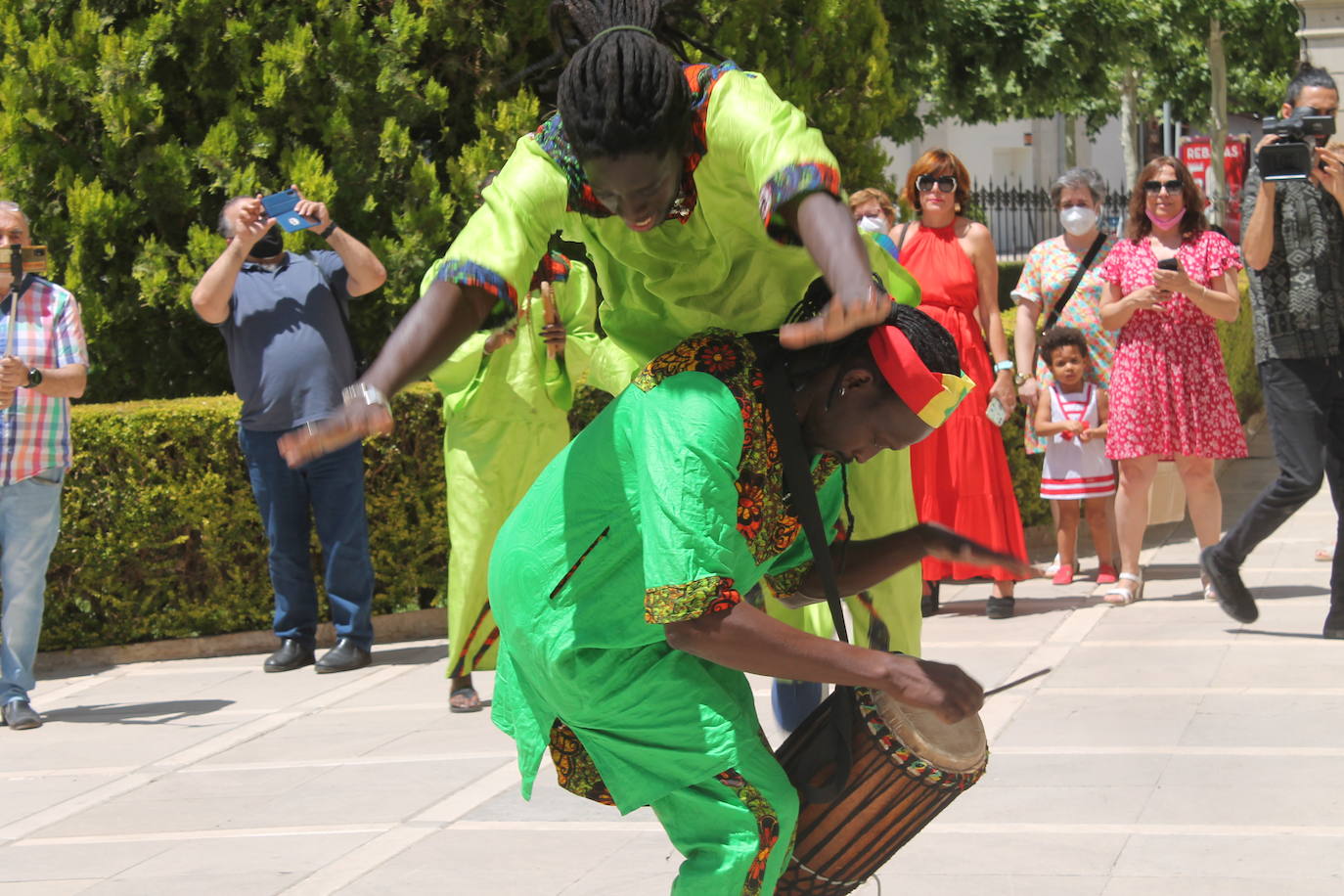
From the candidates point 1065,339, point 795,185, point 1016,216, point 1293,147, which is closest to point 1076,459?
point 1065,339

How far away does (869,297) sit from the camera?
2.48 meters

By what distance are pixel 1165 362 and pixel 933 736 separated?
221 inches

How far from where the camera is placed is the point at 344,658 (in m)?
7.91

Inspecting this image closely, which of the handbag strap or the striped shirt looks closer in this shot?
the striped shirt

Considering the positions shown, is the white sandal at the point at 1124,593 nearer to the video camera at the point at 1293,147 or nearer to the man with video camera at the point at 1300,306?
the man with video camera at the point at 1300,306

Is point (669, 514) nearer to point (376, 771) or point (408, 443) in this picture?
point (376, 771)

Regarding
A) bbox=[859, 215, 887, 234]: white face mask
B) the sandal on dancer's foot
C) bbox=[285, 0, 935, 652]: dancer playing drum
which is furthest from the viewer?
bbox=[859, 215, 887, 234]: white face mask

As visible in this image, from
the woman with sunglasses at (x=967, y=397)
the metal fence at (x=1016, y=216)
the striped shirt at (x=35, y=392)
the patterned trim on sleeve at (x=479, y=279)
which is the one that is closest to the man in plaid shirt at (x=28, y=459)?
the striped shirt at (x=35, y=392)

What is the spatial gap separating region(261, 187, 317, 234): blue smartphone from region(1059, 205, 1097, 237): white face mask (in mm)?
3904

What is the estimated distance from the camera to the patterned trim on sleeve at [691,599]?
2.73 m

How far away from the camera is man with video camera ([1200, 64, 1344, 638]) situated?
702cm

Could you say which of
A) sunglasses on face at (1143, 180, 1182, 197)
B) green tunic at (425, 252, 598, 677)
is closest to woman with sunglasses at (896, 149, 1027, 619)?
sunglasses on face at (1143, 180, 1182, 197)

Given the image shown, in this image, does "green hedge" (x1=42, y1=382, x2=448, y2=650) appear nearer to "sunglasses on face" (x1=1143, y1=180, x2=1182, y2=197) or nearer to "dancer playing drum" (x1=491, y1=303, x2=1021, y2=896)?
"sunglasses on face" (x1=1143, y1=180, x2=1182, y2=197)

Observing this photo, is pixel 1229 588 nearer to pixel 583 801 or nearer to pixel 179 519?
pixel 583 801
